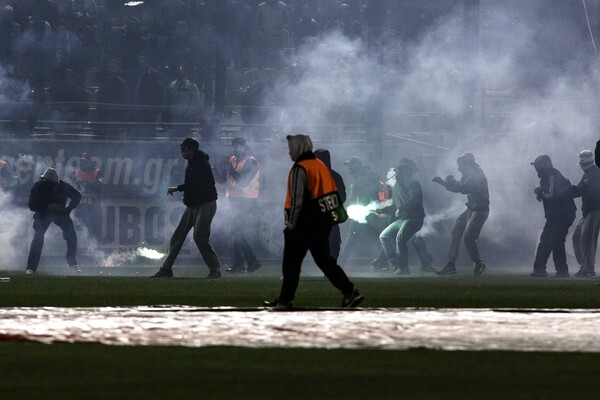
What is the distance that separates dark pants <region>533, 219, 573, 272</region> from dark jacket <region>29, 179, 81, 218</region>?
665cm

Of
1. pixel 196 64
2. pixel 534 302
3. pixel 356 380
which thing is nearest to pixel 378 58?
pixel 196 64

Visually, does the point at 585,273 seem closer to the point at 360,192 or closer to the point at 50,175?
the point at 360,192

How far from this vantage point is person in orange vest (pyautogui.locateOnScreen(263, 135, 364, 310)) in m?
13.4

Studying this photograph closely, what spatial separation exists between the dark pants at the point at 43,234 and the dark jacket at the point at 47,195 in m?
0.09

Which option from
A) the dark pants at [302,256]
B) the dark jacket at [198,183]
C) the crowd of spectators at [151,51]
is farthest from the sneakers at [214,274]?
the crowd of spectators at [151,51]

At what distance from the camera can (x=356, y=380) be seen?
7.82 meters

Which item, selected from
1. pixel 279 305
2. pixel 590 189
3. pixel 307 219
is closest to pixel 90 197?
pixel 590 189

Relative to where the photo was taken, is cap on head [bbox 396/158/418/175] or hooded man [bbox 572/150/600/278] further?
cap on head [bbox 396/158/418/175]

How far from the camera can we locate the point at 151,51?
99.7 ft

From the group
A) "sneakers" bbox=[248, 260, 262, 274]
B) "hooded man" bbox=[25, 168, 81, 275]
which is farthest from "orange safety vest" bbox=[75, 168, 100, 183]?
"sneakers" bbox=[248, 260, 262, 274]

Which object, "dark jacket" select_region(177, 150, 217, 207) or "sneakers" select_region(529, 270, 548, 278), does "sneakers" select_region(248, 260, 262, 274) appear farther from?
"sneakers" select_region(529, 270, 548, 278)

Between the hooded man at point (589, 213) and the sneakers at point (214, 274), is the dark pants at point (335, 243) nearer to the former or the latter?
the sneakers at point (214, 274)

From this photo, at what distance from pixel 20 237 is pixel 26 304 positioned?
42.0ft

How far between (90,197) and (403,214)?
20.3 feet
